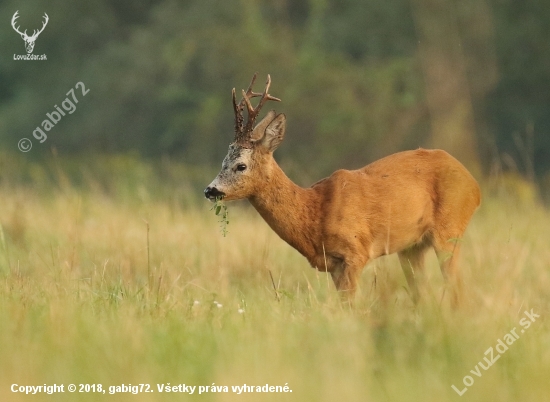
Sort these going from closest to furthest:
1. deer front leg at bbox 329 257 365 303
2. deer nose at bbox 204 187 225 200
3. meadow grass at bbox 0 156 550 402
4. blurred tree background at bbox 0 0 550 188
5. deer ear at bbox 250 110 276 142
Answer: meadow grass at bbox 0 156 550 402, deer nose at bbox 204 187 225 200, deer front leg at bbox 329 257 365 303, deer ear at bbox 250 110 276 142, blurred tree background at bbox 0 0 550 188

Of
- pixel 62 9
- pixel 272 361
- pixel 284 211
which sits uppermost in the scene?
pixel 62 9

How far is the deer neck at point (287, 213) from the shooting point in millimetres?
7008

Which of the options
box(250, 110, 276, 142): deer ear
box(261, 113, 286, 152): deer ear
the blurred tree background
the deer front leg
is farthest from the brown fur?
the blurred tree background

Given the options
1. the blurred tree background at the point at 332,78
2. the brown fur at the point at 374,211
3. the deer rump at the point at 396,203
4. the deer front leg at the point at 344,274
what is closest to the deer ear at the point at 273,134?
the brown fur at the point at 374,211

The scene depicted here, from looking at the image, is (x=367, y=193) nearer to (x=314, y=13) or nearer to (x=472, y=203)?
(x=472, y=203)

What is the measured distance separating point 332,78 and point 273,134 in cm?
1391

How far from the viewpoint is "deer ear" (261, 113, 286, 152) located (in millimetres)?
7090

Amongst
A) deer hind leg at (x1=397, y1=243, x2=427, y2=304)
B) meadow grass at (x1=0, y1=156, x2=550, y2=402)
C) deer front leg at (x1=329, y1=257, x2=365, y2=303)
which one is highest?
deer hind leg at (x1=397, y1=243, x2=427, y2=304)

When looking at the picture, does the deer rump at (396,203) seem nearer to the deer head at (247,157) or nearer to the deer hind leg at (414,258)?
the deer hind leg at (414,258)

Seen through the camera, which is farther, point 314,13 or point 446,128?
point 314,13

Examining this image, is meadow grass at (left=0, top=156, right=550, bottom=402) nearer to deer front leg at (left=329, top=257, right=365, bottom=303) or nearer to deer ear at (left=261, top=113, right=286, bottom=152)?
A: deer front leg at (left=329, top=257, right=365, bottom=303)

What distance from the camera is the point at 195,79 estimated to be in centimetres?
2397

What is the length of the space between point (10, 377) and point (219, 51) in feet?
61.1

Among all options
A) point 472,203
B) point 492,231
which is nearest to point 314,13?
point 492,231
